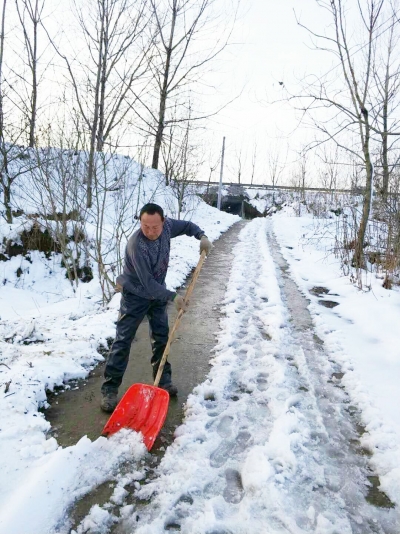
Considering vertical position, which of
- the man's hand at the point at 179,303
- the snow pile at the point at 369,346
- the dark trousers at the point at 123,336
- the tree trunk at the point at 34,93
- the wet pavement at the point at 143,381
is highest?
the tree trunk at the point at 34,93

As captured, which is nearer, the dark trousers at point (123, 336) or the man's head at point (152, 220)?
the man's head at point (152, 220)

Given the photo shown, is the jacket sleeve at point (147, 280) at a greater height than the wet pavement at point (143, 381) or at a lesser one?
greater

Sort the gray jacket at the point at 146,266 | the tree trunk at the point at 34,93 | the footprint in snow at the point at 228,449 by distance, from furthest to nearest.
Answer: the tree trunk at the point at 34,93
the gray jacket at the point at 146,266
the footprint in snow at the point at 228,449

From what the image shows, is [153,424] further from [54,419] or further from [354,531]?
[354,531]

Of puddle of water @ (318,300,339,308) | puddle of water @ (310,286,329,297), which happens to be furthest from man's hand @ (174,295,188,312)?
puddle of water @ (310,286,329,297)

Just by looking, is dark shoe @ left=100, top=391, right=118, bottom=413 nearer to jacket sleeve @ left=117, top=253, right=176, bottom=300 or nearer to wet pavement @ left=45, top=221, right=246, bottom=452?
wet pavement @ left=45, top=221, right=246, bottom=452

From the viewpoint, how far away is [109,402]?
3018 millimetres

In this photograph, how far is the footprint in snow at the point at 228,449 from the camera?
246 centimetres

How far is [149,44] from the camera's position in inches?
419

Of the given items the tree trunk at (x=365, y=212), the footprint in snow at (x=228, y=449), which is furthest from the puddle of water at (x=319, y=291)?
the footprint in snow at (x=228, y=449)

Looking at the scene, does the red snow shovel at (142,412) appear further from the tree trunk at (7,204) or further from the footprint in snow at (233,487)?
the tree trunk at (7,204)

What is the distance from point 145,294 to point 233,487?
1506 mm

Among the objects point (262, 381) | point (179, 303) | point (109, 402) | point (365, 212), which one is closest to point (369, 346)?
point (262, 381)

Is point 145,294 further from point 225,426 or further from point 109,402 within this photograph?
point 225,426
